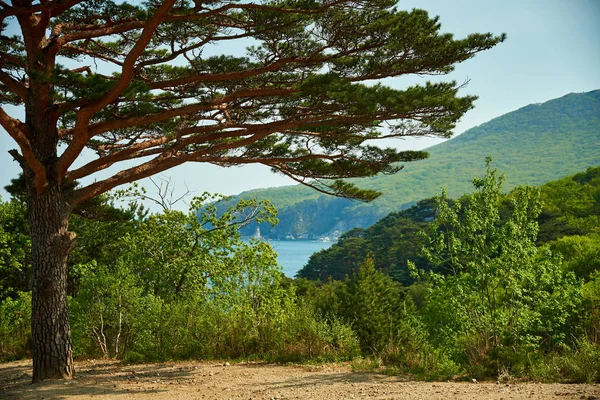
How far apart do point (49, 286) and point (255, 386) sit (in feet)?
8.38

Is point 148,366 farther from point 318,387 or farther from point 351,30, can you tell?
point 351,30

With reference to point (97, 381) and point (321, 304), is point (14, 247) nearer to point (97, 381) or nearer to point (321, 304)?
point (321, 304)

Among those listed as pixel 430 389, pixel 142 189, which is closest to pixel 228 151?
pixel 430 389

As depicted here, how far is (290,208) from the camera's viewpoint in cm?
13512

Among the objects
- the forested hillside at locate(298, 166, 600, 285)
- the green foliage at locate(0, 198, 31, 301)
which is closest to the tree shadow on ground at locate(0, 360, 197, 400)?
the green foliage at locate(0, 198, 31, 301)

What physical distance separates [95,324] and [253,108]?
14.5 feet

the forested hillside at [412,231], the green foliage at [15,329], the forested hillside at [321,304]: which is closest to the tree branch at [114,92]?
the forested hillside at [321,304]

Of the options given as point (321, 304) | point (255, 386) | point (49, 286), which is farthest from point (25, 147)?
point (321, 304)

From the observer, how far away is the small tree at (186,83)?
→ 5.87 metres

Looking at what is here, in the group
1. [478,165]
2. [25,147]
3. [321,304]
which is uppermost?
[478,165]

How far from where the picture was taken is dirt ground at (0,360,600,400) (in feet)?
15.8

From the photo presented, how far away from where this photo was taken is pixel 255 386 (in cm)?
577

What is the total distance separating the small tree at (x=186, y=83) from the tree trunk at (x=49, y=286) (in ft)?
0.04

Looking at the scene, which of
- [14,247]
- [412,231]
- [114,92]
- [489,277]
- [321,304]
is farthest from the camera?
[412,231]
